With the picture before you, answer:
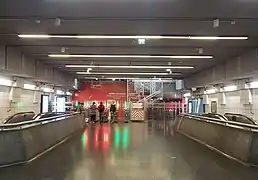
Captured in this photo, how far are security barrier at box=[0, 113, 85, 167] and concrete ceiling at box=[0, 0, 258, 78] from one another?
2648 millimetres

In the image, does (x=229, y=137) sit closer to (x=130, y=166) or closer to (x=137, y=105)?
(x=130, y=166)

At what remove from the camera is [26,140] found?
27.7 ft

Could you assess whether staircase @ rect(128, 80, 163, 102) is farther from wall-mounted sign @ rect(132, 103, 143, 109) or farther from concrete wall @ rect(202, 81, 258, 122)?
concrete wall @ rect(202, 81, 258, 122)

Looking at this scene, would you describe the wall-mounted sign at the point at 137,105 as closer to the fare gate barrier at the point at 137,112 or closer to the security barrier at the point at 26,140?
the fare gate barrier at the point at 137,112

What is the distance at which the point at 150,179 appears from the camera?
627 centimetres

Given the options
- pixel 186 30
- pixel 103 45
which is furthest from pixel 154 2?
pixel 103 45

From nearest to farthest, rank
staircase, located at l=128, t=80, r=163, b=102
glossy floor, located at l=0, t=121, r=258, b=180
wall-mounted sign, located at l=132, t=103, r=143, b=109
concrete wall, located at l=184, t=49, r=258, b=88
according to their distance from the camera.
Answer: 1. glossy floor, located at l=0, t=121, r=258, b=180
2. concrete wall, located at l=184, t=49, r=258, b=88
3. wall-mounted sign, located at l=132, t=103, r=143, b=109
4. staircase, located at l=128, t=80, r=163, b=102

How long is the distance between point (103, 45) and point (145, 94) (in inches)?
806

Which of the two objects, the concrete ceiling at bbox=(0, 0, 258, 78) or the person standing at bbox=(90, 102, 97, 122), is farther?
the person standing at bbox=(90, 102, 97, 122)

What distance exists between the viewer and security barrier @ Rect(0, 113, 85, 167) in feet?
25.4

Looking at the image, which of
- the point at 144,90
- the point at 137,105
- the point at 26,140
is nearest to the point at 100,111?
the point at 137,105

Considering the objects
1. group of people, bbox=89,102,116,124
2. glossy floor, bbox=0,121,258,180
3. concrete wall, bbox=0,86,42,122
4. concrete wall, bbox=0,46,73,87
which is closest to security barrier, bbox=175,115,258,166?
glossy floor, bbox=0,121,258,180

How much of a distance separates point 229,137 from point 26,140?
564cm

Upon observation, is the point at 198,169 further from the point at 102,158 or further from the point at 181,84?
the point at 181,84
